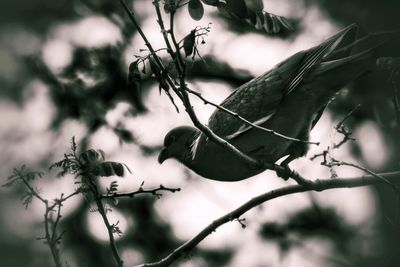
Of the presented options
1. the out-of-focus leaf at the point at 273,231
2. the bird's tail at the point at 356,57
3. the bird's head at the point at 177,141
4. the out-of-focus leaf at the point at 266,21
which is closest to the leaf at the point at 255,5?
the out-of-focus leaf at the point at 266,21

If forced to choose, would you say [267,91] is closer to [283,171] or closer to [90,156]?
[283,171]

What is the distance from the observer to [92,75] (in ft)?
29.8

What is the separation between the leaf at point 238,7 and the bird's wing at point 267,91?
165 cm

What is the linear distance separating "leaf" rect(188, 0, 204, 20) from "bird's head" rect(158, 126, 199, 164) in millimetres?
2480

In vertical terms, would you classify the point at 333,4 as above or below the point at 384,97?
above

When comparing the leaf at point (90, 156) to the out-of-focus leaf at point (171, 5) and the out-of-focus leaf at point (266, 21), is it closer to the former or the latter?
the out-of-focus leaf at point (171, 5)

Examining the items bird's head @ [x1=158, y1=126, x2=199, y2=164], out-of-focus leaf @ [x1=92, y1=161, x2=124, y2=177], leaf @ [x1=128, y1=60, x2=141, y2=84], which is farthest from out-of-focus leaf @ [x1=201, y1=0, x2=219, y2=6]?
bird's head @ [x1=158, y1=126, x2=199, y2=164]

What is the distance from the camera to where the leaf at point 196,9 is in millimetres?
3600

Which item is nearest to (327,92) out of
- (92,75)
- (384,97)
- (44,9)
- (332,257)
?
(384,97)

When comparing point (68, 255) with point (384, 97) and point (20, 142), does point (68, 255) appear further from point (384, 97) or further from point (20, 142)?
point (384, 97)

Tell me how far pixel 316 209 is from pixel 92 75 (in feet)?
11.5

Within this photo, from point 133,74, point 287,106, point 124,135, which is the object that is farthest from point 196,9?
point 124,135

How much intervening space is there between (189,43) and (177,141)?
8.48 feet

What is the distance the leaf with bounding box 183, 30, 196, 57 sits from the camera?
352 centimetres
